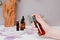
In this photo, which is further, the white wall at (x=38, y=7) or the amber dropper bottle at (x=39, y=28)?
the white wall at (x=38, y=7)

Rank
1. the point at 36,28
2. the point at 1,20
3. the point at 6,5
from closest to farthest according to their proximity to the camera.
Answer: the point at 36,28 < the point at 6,5 < the point at 1,20

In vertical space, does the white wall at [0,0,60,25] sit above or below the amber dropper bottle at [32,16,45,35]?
above

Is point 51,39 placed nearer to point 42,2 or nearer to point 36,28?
point 36,28

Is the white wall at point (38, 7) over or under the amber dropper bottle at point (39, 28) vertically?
over

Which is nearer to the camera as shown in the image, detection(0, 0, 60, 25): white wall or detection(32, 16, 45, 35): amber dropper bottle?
detection(32, 16, 45, 35): amber dropper bottle

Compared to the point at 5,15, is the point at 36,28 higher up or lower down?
lower down

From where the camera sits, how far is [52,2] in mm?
1812

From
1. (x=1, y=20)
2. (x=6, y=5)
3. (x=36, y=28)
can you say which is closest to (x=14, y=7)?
(x=6, y=5)

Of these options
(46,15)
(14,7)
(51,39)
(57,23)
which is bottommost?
(51,39)

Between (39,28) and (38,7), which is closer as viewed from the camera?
(39,28)

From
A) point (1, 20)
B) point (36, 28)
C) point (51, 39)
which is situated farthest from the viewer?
point (1, 20)

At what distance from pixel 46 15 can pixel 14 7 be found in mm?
441

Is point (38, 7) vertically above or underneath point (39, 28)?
above

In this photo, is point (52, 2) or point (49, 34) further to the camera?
point (52, 2)
